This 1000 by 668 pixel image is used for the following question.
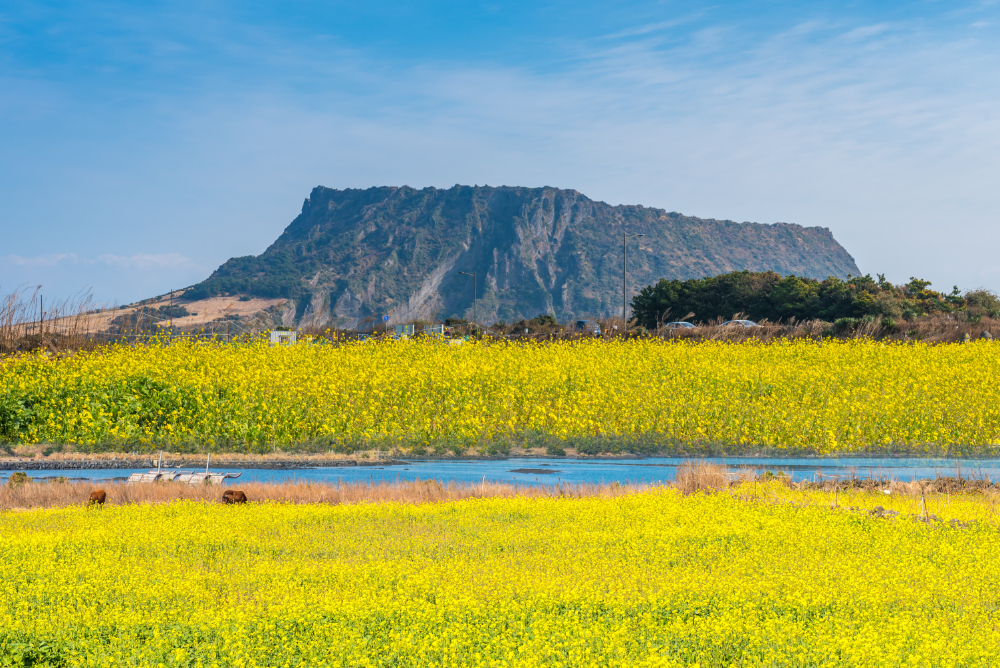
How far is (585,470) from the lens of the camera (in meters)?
14.4

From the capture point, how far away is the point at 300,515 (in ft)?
32.7

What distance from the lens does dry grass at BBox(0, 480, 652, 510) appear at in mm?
11156

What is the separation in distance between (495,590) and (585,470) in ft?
25.3

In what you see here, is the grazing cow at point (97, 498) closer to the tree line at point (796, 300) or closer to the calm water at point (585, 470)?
the calm water at point (585, 470)

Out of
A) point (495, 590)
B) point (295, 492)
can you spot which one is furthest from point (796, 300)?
point (495, 590)

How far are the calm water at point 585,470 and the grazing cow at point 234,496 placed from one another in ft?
6.78

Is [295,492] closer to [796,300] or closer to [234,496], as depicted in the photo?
[234,496]

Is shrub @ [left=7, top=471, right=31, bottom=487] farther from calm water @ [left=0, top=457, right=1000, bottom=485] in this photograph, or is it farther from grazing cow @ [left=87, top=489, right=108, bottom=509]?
grazing cow @ [left=87, top=489, right=108, bottom=509]

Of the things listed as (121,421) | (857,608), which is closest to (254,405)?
(121,421)

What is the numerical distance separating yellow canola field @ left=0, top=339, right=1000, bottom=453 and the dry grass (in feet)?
13.3

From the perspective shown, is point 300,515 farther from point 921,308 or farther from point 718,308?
point 718,308

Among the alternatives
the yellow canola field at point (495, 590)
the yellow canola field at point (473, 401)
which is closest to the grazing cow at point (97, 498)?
the yellow canola field at point (495, 590)

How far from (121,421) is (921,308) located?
40.5 metres

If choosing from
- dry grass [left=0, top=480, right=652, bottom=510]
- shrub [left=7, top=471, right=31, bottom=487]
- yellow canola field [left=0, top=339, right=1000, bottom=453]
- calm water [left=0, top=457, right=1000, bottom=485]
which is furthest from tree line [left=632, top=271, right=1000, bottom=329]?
shrub [left=7, top=471, right=31, bottom=487]
